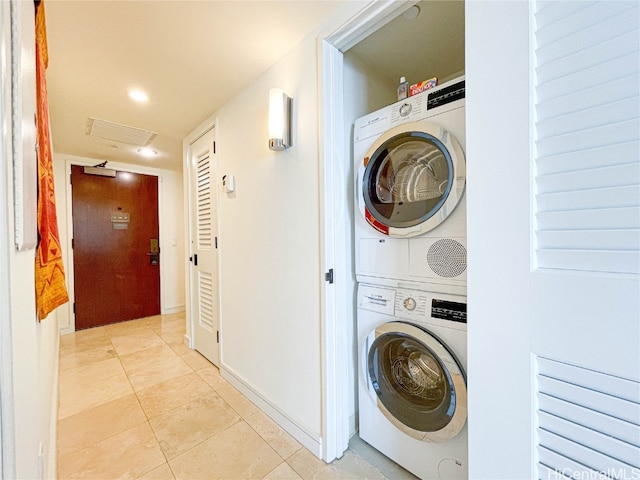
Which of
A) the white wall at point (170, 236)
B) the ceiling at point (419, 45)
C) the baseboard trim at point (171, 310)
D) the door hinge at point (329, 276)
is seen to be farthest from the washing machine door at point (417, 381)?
the baseboard trim at point (171, 310)

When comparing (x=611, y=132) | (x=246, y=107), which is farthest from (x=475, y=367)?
(x=246, y=107)

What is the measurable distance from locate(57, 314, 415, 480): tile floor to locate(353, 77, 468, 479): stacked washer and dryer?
28 cm

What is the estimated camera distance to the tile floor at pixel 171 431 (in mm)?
1290

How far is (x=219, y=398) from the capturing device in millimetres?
1877

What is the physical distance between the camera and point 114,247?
352 centimetres

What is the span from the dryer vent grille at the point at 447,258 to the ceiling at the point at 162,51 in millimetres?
1165

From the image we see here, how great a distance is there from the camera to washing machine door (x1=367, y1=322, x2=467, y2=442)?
1.03 metres

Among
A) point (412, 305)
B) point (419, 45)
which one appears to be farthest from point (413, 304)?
point (419, 45)

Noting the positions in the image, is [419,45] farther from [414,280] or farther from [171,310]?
[171,310]

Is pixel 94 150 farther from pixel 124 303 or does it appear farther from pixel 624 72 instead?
pixel 624 72

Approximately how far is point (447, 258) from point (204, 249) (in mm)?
2108

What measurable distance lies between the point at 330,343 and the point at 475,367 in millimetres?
743

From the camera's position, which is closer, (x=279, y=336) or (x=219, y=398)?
(x=279, y=336)

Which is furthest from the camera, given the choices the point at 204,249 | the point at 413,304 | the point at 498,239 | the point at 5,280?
the point at 204,249
